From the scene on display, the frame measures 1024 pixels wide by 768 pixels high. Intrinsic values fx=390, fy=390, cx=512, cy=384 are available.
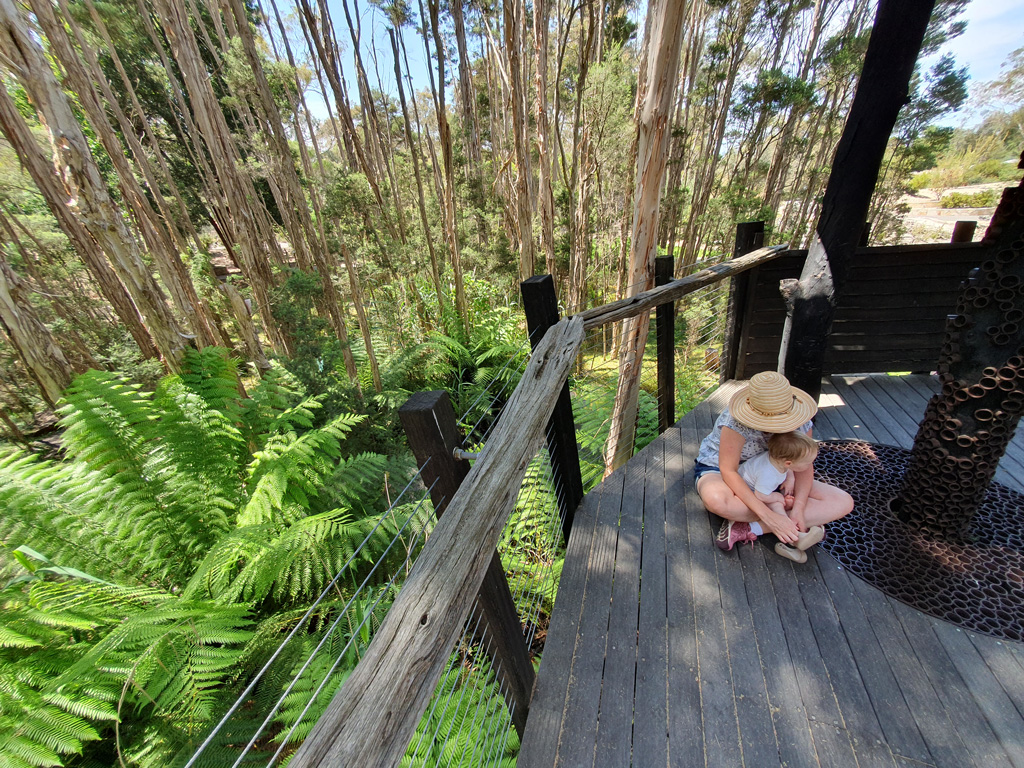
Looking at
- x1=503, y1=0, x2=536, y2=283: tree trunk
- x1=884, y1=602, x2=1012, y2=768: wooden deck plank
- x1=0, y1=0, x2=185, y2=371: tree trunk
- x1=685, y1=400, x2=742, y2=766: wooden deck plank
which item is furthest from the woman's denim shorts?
x1=0, y1=0, x2=185, y2=371: tree trunk

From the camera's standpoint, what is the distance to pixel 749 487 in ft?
5.64

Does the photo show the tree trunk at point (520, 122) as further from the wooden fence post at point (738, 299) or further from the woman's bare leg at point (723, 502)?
the woman's bare leg at point (723, 502)

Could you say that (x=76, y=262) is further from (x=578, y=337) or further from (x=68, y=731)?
(x=578, y=337)

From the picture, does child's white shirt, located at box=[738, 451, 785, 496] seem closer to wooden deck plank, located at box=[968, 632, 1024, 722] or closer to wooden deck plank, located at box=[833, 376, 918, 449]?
wooden deck plank, located at box=[968, 632, 1024, 722]

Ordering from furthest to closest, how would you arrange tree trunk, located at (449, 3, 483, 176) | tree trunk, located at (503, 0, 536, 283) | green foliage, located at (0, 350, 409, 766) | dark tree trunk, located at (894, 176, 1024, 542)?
tree trunk, located at (449, 3, 483, 176) → tree trunk, located at (503, 0, 536, 283) → green foliage, located at (0, 350, 409, 766) → dark tree trunk, located at (894, 176, 1024, 542)

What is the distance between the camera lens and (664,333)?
2379 millimetres

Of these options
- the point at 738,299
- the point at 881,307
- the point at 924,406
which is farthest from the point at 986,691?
the point at 881,307

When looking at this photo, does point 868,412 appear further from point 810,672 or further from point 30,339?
point 30,339

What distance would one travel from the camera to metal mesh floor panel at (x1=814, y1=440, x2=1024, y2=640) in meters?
1.42

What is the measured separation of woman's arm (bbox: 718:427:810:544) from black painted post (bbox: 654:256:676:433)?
772 mm

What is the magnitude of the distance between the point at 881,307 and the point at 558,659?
3.38 metres

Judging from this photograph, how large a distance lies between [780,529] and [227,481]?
3309mm

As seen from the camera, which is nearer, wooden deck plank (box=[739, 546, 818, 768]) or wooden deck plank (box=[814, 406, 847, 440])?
wooden deck plank (box=[739, 546, 818, 768])

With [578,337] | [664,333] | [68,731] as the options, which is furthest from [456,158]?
[68,731]
